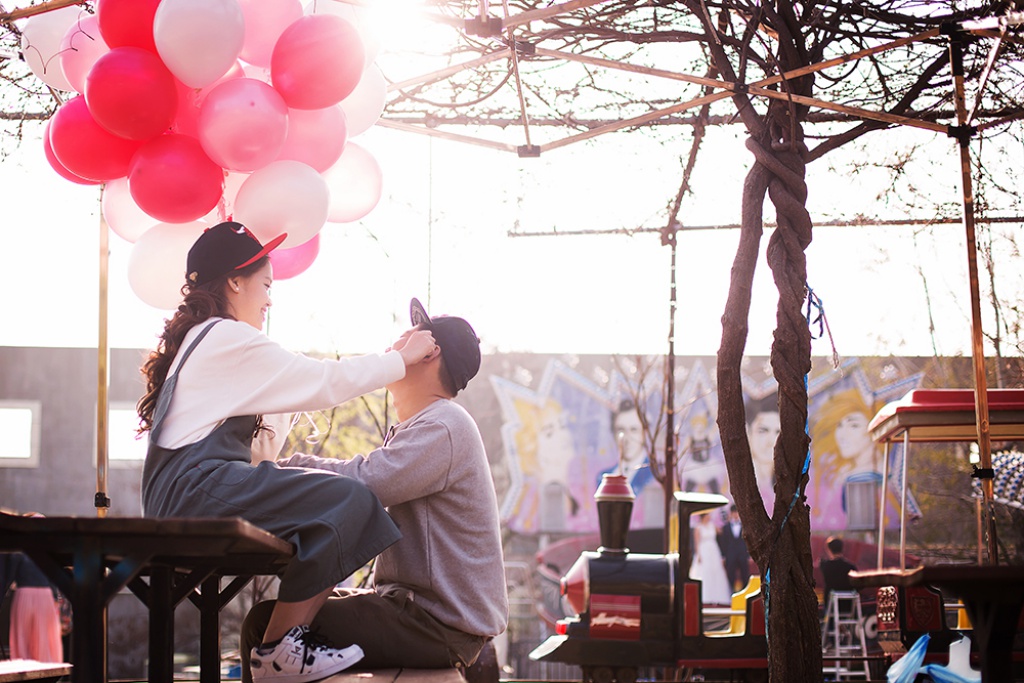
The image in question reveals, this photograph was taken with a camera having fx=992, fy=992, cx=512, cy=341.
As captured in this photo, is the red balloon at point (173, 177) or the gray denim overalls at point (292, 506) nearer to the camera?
the gray denim overalls at point (292, 506)

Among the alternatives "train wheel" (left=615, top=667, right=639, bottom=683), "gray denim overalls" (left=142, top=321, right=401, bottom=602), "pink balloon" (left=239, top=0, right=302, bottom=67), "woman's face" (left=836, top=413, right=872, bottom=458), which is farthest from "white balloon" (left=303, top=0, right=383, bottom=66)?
"woman's face" (left=836, top=413, right=872, bottom=458)

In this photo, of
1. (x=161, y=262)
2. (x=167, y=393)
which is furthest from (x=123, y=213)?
(x=167, y=393)

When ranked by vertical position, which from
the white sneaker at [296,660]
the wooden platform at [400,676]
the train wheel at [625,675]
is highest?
the white sneaker at [296,660]

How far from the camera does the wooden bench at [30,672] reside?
333cm

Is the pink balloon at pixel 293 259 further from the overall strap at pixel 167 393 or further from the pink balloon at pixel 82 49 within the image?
the overall strap at pixel 167 393

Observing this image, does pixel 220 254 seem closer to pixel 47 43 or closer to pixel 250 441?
pixel 250 441

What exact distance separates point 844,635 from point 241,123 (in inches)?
620

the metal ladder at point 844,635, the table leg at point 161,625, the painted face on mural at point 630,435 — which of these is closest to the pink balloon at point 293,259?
the table leg at point 161,625

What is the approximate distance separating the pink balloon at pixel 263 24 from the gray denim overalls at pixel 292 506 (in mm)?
1484

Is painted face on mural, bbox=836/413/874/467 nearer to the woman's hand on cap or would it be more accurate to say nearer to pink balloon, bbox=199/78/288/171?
the woman's hand on cap

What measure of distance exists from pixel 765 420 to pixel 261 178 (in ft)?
68.8

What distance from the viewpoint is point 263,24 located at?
331 centimetres

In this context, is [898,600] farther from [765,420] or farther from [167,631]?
[765,420]

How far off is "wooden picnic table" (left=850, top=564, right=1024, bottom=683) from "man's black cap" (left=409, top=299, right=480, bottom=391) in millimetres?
1421
